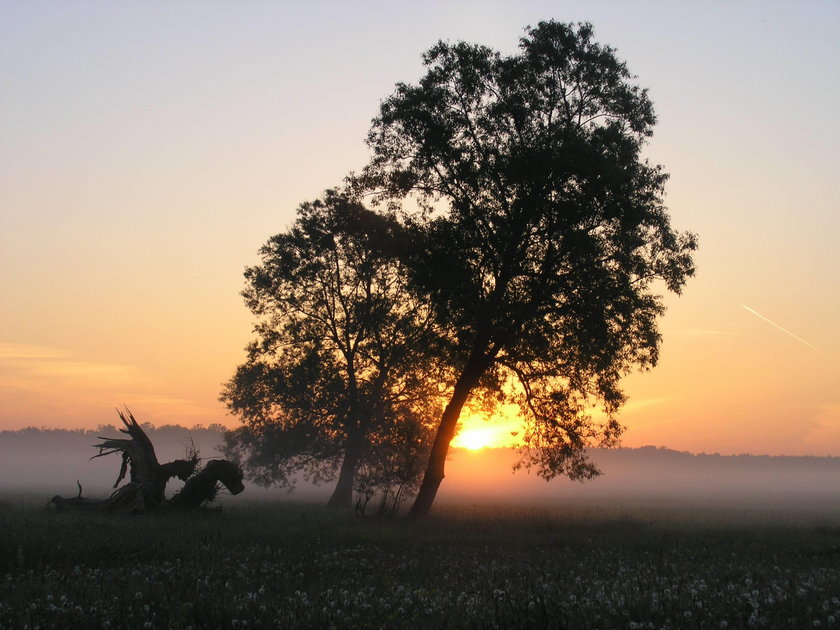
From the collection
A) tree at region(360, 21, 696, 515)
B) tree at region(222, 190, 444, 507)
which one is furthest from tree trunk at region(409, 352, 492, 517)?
tree at region(222, 190, 444, 507)

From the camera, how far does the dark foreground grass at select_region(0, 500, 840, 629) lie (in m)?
8.79

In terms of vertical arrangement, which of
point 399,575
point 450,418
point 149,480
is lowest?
point 399,575

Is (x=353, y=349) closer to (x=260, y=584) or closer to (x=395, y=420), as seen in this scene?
(x=395, y=420)

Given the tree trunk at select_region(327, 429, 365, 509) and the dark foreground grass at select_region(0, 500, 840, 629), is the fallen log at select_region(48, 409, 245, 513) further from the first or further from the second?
the tree trunk at select_region(327, 429, 365, 509)

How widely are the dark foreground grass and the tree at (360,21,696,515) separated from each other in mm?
7475

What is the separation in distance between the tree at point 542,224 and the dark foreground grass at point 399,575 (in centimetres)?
747

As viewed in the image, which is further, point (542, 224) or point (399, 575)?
point (542, 224)

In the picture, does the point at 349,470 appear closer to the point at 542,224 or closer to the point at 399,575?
the point at 542,224

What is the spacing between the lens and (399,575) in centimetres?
1370

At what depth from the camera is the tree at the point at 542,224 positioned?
29.2 meters

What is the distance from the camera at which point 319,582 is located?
12.3 meters

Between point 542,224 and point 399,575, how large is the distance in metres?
19.0

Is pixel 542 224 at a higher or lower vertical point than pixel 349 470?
higher

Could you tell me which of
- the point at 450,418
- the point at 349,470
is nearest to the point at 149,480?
the point at 450,418
